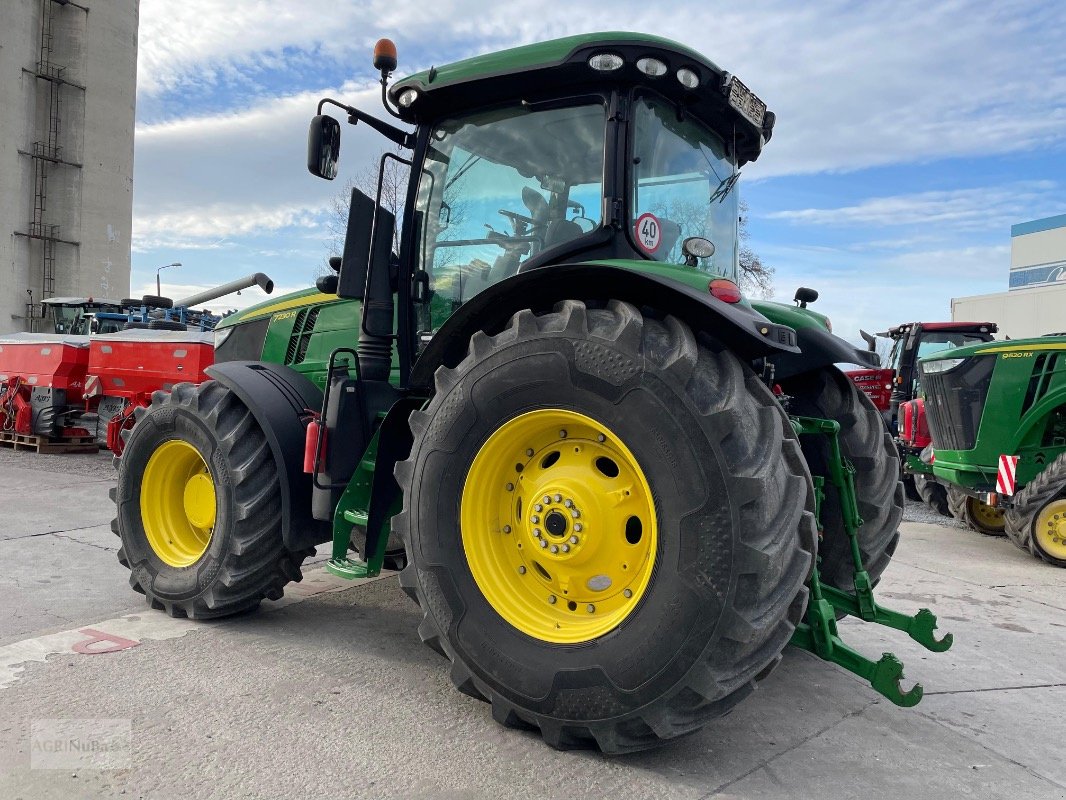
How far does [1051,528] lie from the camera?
22.2 feet

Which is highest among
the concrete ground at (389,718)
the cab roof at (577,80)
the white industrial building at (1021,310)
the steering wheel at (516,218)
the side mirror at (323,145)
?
the white industrial building at (1021,310)

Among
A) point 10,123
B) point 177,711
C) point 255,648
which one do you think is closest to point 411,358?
point 255,648

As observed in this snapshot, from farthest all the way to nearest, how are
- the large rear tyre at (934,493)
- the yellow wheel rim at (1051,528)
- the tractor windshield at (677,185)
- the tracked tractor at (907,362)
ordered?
1. the tracked tractor at (907,362)
2. the large rear tyre at (934,493)
3. the yellow wheel rim at (1051,528)
4. the tractor windshield at (677,185)

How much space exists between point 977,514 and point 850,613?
Answer: 6.06 metres

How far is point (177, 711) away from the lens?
9.37 feet

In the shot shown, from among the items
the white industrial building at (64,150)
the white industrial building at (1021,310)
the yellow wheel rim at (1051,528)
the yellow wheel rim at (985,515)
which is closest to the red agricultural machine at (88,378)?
the yellow wheel rim at (985,515)

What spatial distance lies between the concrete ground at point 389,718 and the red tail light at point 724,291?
150cm

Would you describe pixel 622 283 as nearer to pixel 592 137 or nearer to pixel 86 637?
pixel 592 137

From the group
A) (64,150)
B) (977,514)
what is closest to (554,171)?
(977,514)

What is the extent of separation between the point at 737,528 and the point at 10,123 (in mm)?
37173

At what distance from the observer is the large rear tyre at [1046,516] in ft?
22.0

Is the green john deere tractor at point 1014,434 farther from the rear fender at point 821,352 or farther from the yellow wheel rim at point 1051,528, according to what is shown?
the rear fender at point 821,352

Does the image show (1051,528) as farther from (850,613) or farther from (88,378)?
(88,378)

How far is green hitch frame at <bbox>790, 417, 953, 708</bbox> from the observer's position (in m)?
2.57
